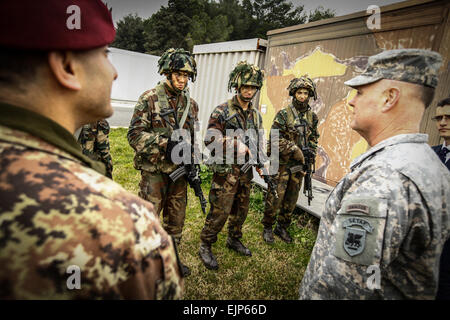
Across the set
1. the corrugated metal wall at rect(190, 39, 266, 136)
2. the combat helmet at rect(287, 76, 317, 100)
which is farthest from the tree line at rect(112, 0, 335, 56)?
the combat helmet at rect(287, 76, 317, 100)

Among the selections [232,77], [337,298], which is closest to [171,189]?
[232,77]

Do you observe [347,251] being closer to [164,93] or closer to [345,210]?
[345,210]

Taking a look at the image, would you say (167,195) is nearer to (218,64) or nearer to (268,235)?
(268,235)

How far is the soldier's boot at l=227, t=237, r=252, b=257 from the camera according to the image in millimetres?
3342

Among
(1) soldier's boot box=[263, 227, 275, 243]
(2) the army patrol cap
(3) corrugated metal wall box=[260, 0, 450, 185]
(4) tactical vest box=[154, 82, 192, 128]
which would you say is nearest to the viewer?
(2) the army patrol cap

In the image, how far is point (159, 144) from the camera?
2613mm

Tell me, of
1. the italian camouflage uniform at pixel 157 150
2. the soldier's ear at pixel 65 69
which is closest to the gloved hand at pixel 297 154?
the italian camouflage uniform at pixel 157 150

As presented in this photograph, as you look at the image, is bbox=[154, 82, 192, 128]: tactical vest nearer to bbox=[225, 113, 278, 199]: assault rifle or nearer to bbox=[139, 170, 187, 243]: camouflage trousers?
bbox=[225, 113, 278, 199]: assault rifle

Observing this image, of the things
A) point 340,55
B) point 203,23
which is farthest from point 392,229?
point 203,23

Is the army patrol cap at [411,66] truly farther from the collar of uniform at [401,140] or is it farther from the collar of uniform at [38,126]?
the collar of uniform at [38,126]

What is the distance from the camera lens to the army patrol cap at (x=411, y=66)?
1.20 m

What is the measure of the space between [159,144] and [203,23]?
33.2 m

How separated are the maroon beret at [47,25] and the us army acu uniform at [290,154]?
317 centimetres

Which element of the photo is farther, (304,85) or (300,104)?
(300,104)
